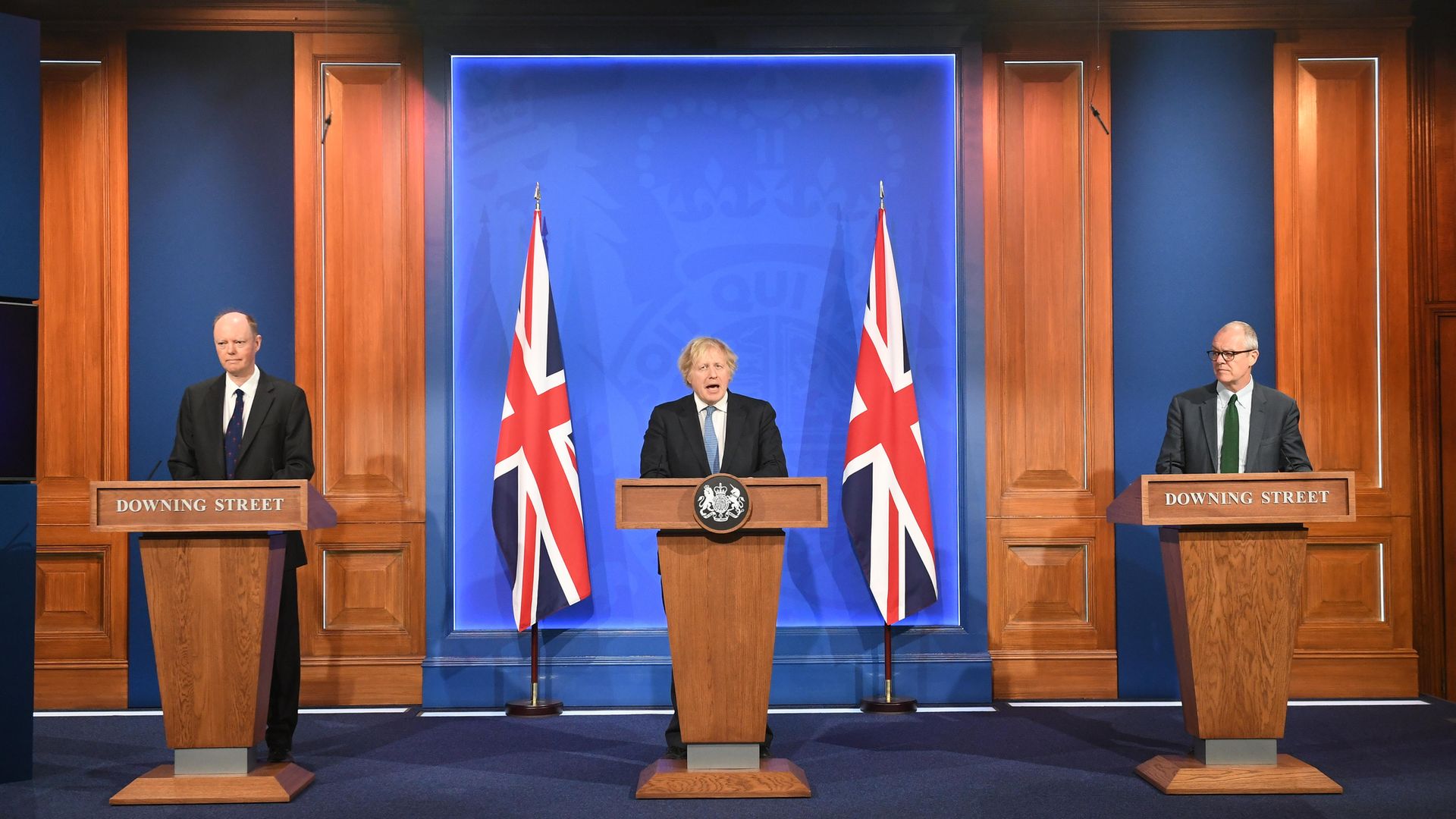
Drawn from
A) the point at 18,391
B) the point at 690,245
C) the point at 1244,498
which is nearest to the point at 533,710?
the point at 690,245

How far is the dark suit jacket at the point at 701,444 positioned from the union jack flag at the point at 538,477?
1055 mm

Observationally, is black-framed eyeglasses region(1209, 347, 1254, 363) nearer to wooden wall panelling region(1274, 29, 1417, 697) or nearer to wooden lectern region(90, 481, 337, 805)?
wooden wall panelling region(1274, 29, 1417, 697)

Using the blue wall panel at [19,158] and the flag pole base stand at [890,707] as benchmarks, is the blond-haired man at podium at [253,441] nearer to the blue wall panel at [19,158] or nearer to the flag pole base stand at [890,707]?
the blue wall panel at [19,158]

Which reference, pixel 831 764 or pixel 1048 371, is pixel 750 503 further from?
pixel 1048 371

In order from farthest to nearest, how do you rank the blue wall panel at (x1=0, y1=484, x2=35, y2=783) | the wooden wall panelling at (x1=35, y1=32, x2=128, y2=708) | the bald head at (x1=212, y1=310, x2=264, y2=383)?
the wooden wall panelling at (x1=35, y1=32, x2=128, y2=708), the bald head at (x1=212, y1=310, x2=264, y2=383), the blue wall panel at (x1=0, y1=484, x2=35, y2=783)

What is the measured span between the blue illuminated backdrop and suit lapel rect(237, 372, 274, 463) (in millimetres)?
1344

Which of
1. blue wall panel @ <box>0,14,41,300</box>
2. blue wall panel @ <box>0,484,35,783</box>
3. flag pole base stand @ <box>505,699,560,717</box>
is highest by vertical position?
blue wall panel @ <box>0,14,41,300</box>

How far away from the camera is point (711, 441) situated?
418cm

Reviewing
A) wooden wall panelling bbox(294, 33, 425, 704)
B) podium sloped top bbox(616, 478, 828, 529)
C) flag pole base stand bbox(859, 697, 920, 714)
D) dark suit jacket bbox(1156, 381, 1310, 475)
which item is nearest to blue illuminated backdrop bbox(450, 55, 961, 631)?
wooden wall panelling bbox(294, 33, 425, 704)

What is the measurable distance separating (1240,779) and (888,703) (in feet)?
5.43

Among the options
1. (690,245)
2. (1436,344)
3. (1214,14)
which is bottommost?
(1436,344)

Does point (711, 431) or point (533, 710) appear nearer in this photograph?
point (711, 431)

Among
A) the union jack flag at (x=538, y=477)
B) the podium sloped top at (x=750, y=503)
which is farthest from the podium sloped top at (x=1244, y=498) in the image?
the union jack flag at (x=538, y=477)

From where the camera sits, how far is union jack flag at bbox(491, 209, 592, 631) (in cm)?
502
